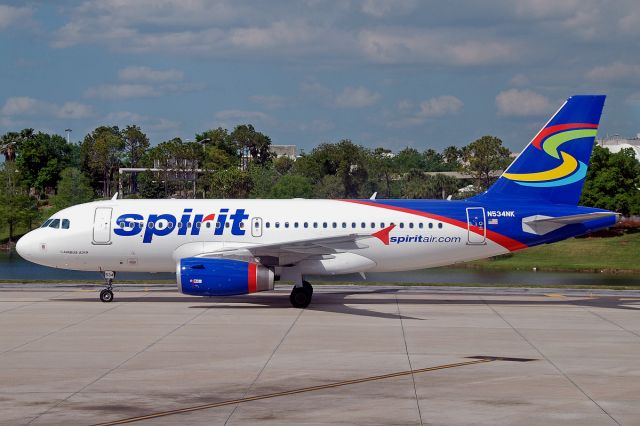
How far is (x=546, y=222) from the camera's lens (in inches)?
1319

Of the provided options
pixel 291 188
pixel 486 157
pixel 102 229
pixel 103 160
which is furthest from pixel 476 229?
pixel 103 160

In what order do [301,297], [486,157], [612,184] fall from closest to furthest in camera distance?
1. [301,297]
2. [612,184]
3. [486,157]

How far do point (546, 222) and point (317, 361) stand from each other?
A: 47.9ft

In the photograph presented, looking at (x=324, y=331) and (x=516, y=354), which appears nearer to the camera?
(x=516, y=354)

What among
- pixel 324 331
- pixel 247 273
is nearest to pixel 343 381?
pixel 324 331

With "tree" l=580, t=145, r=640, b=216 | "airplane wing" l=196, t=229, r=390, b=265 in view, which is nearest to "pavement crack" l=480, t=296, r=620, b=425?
"airplane wing" l=196, t=229, r=390, b=265

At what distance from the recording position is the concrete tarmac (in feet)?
54.2

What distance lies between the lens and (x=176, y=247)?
32875mm

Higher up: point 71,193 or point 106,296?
point 71,193

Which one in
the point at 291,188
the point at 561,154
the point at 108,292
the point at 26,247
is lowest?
the point at 108,292

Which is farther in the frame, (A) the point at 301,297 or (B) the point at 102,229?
(B) the point at 102,229

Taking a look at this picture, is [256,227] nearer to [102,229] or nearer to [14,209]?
[102,229]

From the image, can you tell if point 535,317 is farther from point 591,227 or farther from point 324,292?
point 324,292

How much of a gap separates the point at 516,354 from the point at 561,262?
205ft
